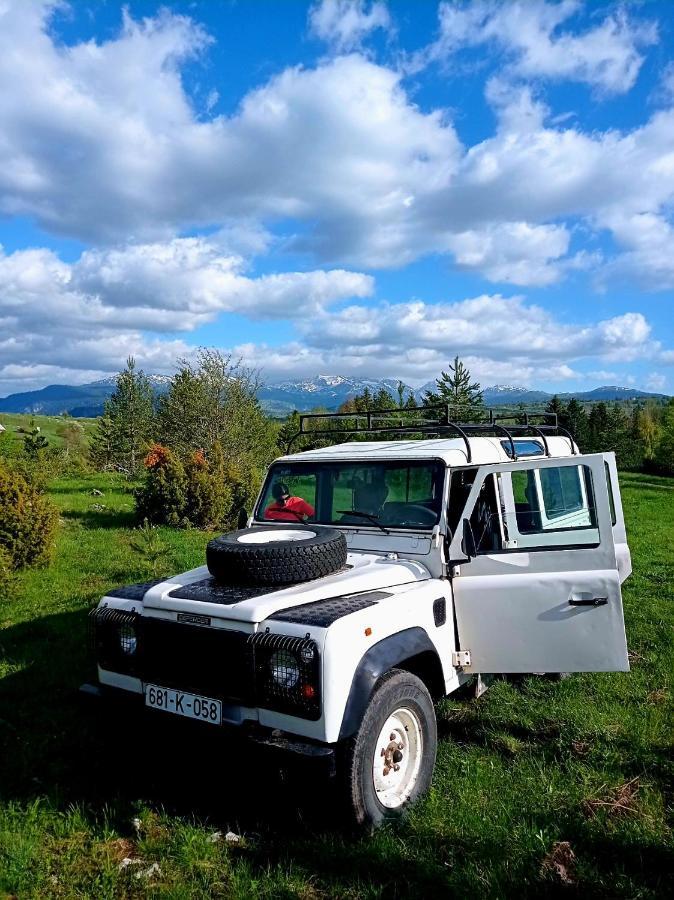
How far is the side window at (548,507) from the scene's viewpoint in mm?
4883

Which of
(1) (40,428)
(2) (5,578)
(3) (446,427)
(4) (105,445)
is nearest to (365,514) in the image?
(3) (446,427)

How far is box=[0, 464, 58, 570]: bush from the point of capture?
8773 mm

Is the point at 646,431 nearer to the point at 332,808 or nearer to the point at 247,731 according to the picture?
the point at 332,808

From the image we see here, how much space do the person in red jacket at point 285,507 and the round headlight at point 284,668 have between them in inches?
77.2

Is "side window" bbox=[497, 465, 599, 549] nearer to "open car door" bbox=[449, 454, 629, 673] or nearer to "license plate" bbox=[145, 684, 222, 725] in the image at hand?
"open car door" bbox=[449, 454, 629, 673]

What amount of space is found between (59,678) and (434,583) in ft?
11.7

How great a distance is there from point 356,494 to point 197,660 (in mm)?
1955

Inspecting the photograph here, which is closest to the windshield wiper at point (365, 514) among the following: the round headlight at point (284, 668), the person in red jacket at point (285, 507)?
the person in red jacket at point (285, 507)

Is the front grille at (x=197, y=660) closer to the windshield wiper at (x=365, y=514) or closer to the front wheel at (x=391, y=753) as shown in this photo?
the front wheel at (x=391, y=753)

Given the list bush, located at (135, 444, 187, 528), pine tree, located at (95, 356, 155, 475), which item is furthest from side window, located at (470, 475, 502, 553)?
pine tree, located at (95, 356, 155, 475)

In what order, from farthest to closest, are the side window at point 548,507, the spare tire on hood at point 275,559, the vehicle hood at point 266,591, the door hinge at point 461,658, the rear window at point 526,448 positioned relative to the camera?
the rear window at point 526,448
the side window at point 548,507
the door hinge at point 461,658
the spare tire on hood at point 275,559
the vehicle hood at point 266,591

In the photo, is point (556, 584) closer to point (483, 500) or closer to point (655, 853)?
point (483, 500)

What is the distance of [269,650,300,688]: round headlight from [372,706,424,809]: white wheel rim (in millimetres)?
587

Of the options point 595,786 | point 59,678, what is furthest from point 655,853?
point 59,678
